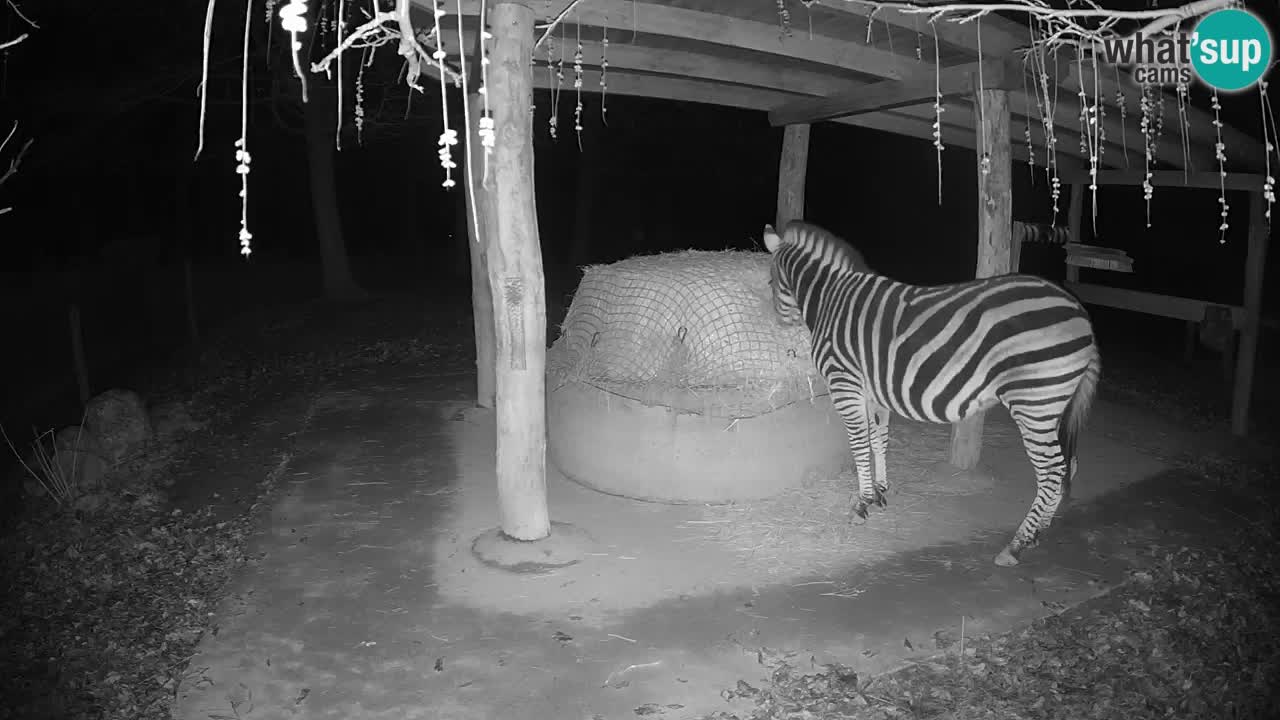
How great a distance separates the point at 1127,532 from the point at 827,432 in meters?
1.98

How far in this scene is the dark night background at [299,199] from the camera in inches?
408

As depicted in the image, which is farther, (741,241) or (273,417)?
(741,241)

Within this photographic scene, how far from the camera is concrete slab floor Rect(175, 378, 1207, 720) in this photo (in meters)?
3.80

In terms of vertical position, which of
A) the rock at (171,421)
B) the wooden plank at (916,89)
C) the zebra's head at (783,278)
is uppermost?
the wooden plank at (916,89)

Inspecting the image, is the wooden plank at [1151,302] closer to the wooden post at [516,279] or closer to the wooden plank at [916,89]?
the wooden plank at [916,89]

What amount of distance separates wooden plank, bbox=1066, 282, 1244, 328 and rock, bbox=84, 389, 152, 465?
8878mm

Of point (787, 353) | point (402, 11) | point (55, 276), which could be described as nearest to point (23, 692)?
point (402, 11)

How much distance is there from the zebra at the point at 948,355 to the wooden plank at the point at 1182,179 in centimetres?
254

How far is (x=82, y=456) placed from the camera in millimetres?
6477

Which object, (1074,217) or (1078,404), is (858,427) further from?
(1074,217)

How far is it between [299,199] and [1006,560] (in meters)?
32.0

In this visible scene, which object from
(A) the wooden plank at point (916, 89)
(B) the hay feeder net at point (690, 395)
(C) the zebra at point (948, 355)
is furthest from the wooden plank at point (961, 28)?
(B) the hay feeder net at point (690, 395)

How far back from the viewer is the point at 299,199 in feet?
107

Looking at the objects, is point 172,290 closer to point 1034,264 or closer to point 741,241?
point 741,241
